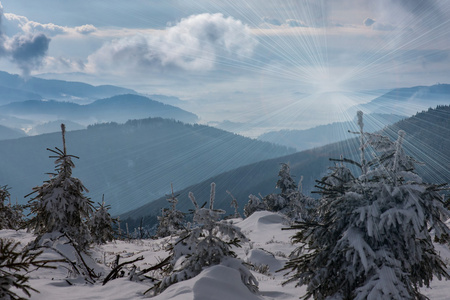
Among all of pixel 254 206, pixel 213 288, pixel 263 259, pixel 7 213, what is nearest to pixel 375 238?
pixel 213 288

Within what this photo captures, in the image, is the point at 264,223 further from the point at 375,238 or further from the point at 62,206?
the point at 375,238

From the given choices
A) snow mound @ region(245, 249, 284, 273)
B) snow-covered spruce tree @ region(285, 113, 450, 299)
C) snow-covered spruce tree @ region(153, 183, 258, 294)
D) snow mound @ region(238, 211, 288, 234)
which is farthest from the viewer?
snow mound @ region(238, 211, 288, 234)

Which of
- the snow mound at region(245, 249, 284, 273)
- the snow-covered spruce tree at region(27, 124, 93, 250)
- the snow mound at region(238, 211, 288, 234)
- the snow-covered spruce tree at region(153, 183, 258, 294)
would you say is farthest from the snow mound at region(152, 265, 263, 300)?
the snow mound at region(238, 211, 288, 234)

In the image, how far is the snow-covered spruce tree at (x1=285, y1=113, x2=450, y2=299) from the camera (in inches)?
167

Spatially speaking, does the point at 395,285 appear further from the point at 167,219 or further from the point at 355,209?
the point at 167,219

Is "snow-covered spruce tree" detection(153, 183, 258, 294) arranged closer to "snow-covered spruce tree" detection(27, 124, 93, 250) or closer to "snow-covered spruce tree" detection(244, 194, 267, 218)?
"snow-covered spruce tree" detection(27, 124, 93, 250)

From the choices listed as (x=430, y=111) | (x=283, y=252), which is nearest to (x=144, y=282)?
(x=283, y=252)

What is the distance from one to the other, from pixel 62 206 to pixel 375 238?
10.6m

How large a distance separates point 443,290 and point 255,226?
14.7 meters

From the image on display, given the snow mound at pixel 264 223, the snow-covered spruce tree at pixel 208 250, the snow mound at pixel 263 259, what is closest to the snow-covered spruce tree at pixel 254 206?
the snow mound at pixel 264 223

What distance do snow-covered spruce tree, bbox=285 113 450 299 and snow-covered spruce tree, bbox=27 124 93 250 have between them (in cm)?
931

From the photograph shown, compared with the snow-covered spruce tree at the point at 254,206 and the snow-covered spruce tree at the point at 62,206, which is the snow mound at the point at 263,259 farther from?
the snow-covered spruce tree at the point at 254,206

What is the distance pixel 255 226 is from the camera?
21.1 metres

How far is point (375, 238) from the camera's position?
457cm
